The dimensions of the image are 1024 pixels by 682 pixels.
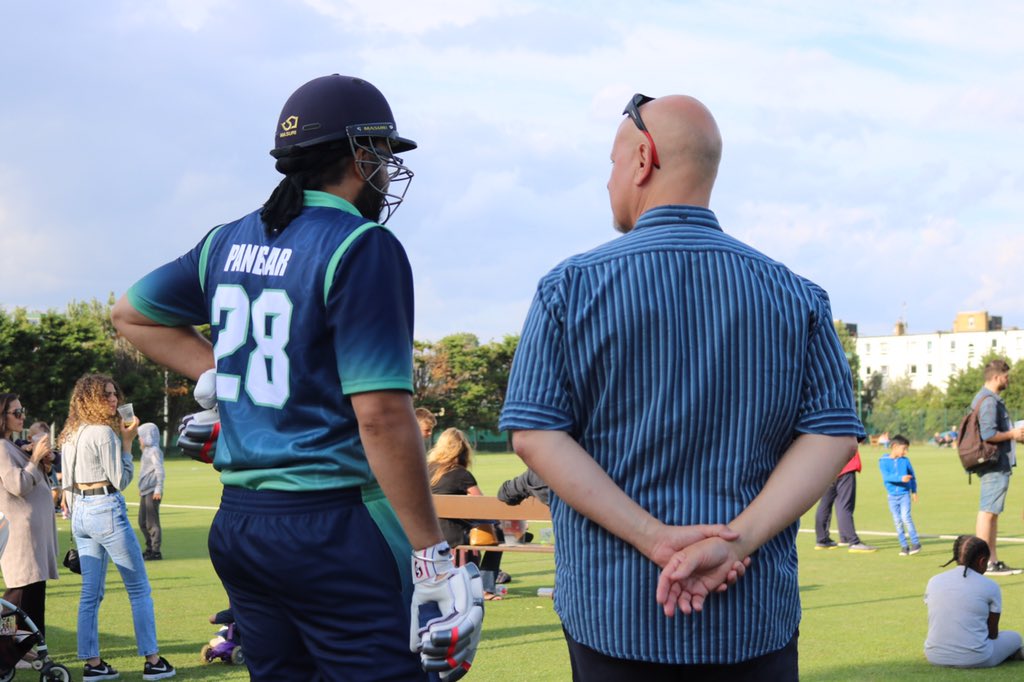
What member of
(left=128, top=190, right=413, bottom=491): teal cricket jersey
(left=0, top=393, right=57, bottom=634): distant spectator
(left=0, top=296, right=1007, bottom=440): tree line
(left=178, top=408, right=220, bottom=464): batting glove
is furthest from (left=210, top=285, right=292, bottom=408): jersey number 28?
(left=0, top=296, right=1007, bottom=440): tree line

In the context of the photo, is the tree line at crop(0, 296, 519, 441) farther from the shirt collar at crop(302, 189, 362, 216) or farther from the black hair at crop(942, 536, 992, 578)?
the shirt collar at crop(302, 189, 362, 216)

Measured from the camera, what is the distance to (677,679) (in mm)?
2854

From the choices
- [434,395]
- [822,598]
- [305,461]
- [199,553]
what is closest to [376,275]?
[305,461]

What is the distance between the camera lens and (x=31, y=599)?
8.85 metres

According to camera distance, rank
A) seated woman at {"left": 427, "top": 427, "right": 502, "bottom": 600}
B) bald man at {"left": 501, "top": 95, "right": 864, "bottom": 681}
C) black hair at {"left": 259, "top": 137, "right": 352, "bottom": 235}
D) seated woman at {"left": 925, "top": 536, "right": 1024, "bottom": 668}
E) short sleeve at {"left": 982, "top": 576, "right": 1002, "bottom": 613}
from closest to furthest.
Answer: bald man at {"left": 501, "top": 95, "right": 864, "bottom": 681} < black hair at {"left": 259, "top": 137, "right": 352, "bottom": 235} < seated woman at {"left": 925, "top": 536, "right": 1024, "bottom": 668} < short sleeve at {"left": 982, "top": 576, "right": 1002, "bottom": 613} < seated woman at {"left": 427, "top": 427, "right": 502, "bottom": 600}

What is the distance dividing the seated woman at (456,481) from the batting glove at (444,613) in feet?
27.4

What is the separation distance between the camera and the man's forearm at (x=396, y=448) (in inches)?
122

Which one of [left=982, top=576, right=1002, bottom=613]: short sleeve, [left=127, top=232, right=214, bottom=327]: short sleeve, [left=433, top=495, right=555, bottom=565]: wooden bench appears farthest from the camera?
[left=433, top=495, right=555, bottom=565]: wooden bench

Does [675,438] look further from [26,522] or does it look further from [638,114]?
[26,522]

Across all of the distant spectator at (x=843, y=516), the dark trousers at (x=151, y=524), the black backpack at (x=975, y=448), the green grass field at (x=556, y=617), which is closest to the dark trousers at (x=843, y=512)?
the distant spectator at (x=843, y=516)

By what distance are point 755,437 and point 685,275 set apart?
41cm

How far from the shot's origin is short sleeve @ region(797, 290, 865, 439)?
2.93 meters

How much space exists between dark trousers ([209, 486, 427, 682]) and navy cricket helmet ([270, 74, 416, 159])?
3.30 feet

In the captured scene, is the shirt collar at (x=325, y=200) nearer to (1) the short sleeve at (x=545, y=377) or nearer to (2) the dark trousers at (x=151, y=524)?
(1) the short sleeve at (x=545, y=377)
